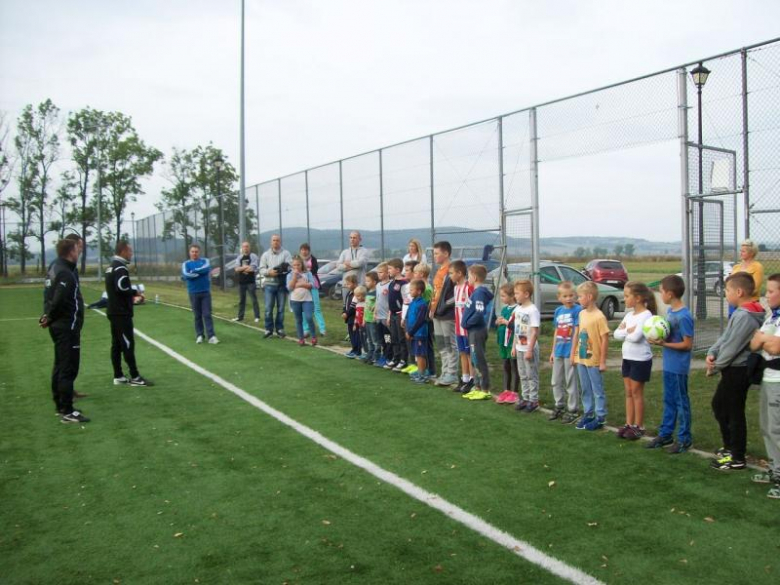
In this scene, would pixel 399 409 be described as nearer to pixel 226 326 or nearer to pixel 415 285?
pixel 415 285

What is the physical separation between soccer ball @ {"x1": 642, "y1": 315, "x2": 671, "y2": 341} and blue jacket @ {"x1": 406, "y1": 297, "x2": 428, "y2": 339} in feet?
13.0

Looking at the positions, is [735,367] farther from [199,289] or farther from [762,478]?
[199,289]

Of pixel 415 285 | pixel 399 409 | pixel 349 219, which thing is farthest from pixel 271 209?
pixel 399 409

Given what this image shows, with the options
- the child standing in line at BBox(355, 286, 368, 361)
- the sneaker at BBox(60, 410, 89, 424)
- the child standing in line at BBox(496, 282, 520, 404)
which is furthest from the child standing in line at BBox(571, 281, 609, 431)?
the sneaker at BBox(60, 410, 89, 424)

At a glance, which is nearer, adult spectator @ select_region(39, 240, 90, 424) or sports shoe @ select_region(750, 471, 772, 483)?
sports shoe @ select_region(750, 471, 772, 483)

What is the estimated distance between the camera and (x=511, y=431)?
7164 millimetres

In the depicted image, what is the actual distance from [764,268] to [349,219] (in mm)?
12514

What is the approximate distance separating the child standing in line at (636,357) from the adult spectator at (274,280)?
8.96 metres

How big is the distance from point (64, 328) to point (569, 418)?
5768 mm

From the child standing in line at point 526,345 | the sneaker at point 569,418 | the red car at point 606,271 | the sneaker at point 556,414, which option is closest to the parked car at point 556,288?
the red car at point 606,271

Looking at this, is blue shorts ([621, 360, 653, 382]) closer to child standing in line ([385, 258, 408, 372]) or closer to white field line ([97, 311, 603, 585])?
white field line ([97, 311, 603, 585])

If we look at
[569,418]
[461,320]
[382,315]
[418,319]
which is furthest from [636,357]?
[382,315]

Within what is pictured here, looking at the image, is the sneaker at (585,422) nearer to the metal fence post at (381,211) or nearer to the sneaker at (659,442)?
the sneaker at (659,442)

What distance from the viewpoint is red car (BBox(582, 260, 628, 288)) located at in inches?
626
